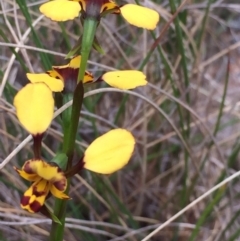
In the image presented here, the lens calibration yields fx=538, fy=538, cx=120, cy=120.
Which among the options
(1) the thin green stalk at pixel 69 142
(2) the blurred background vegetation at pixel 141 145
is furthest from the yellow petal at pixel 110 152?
(2) the blurred background vegetation at pixel 141 145

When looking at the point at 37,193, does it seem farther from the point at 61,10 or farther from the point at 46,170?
the point at 61,10

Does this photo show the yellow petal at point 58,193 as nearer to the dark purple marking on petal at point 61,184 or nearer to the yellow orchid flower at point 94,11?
the dark purple marking on petal at point 61,184

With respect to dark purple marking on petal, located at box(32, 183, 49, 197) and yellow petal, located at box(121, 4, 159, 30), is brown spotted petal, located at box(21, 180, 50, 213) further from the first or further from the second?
yellow petal, located at box(121, 4, 159, 30)

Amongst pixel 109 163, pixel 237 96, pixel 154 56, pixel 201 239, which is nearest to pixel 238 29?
pixel 237 96

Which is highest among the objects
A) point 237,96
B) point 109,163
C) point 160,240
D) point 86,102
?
point 109,163

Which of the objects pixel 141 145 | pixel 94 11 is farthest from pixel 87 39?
pixel 141 145

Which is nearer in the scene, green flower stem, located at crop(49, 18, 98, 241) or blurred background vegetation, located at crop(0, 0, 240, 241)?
green flower stem, located at crop(49, 18, 98, 241)

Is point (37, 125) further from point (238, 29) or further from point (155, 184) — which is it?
point (238, 29)

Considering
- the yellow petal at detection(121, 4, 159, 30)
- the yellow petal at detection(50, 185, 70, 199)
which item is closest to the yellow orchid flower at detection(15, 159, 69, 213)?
the yellow petal at detection(50, 185, 70, 199)
